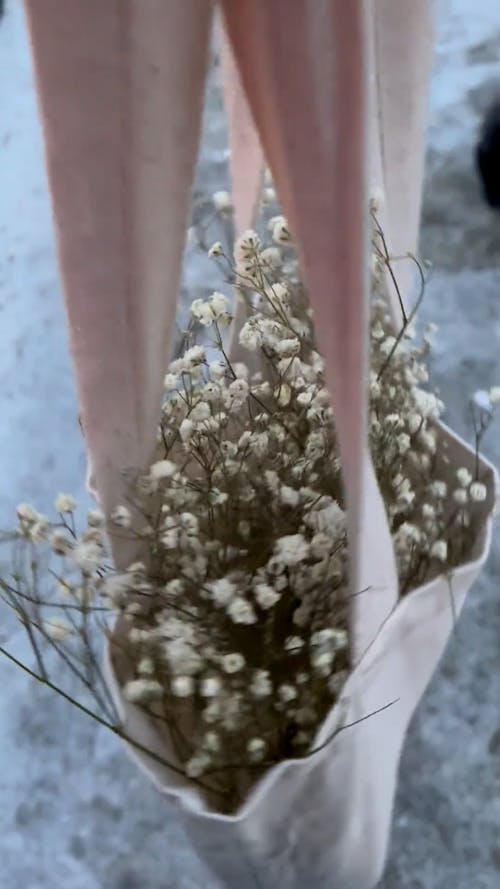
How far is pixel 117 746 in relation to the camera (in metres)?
1.12

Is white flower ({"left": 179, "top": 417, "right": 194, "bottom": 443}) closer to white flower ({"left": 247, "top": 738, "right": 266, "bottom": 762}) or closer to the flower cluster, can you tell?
the flower cluster

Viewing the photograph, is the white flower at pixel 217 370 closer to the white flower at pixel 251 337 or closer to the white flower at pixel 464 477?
the white flower at pixel 251 337

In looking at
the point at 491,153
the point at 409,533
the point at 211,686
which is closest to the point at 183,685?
the point at 211,686

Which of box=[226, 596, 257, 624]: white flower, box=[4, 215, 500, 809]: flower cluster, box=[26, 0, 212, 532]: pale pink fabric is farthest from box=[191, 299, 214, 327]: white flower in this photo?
box=[226, 596, 257, 624]: white flower

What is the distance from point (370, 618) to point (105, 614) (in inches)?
9.0

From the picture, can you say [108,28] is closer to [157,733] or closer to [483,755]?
[157,733]

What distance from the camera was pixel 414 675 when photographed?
0.79 m

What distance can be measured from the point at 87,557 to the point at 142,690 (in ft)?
0.34

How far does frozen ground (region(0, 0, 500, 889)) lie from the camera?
1006 mm

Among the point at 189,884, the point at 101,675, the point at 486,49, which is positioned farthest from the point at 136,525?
the point at 486,49

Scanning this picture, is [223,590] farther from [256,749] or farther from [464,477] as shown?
[464,477]

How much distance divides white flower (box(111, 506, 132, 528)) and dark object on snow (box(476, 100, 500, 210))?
124 cm

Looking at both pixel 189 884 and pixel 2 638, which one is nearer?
pixel 189 884

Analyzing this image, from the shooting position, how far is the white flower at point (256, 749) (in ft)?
2.13
